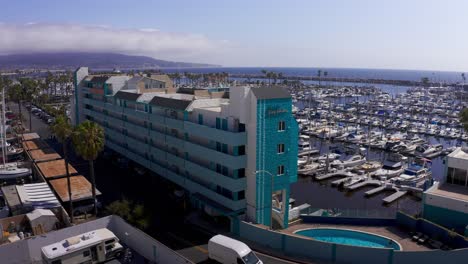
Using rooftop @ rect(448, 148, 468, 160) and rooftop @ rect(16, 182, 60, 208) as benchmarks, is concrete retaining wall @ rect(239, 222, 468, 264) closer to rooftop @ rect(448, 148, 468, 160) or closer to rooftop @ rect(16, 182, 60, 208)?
rooftop @ rect(448, 148, 468, 160)

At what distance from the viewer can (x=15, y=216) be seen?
46.1 m

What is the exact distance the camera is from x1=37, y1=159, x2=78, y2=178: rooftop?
6531 centimetres

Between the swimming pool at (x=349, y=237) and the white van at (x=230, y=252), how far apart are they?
13.1 m

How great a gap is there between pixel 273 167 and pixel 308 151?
2140 inches

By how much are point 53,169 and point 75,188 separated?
14159 millimetres

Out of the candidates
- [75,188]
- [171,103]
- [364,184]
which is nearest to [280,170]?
[171,103]

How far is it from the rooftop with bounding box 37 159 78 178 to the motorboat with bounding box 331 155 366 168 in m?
56.6

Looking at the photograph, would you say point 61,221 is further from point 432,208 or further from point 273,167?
point 432,208

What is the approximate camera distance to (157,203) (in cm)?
5859

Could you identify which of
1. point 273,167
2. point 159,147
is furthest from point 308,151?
point 273,167

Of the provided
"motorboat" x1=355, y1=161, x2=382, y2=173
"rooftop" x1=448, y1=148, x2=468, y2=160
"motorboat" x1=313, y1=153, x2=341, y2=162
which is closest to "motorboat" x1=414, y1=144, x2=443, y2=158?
"motorboat" x1=355, y1=161, x2=382, y2=173

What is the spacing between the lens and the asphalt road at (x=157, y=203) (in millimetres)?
44219

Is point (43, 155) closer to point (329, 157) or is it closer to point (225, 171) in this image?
point (225, 171)

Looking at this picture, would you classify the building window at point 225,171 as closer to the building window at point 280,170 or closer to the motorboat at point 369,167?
the building window at point 280,170
